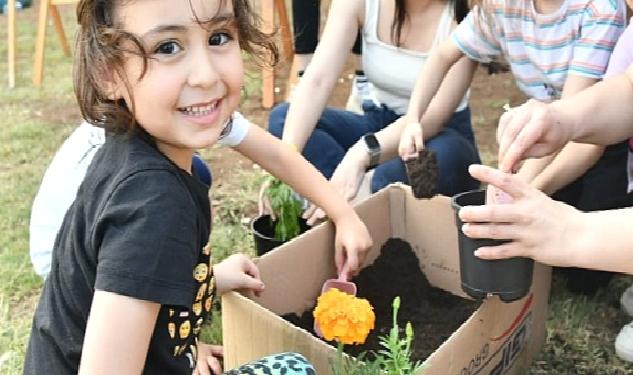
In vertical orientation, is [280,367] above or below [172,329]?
below

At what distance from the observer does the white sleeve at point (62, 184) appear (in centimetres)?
167

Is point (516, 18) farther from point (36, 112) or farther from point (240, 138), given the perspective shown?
point (36, 112)

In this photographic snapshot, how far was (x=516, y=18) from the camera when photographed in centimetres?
183

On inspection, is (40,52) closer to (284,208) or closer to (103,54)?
(284,208)

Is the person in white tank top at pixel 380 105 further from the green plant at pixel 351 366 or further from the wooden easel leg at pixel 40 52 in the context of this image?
the wooden easel leg at pixel 40 52

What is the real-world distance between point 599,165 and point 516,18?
426 mm

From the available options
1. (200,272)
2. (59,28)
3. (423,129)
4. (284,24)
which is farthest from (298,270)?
(59,28)

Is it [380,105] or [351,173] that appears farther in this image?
[380,105]

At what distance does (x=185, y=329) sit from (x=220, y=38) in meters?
0.43

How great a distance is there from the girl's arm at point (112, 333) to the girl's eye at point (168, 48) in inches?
12.9

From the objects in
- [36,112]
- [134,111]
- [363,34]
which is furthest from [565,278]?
[36,112]

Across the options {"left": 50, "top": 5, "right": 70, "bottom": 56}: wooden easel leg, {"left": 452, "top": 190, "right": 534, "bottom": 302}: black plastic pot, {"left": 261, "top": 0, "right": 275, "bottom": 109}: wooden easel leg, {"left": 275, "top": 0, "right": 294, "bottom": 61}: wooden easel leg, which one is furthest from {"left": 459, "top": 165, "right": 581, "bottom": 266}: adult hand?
{"left": 50, "top": 5, "right": 70, "bottom": 56}: wooden easel leg

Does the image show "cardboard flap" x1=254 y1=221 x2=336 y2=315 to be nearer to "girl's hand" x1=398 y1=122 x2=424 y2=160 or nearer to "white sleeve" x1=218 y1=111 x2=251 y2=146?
"white sleeve" x1=218 y1=111 x2=251 y2=146

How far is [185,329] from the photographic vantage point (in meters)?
1.18
